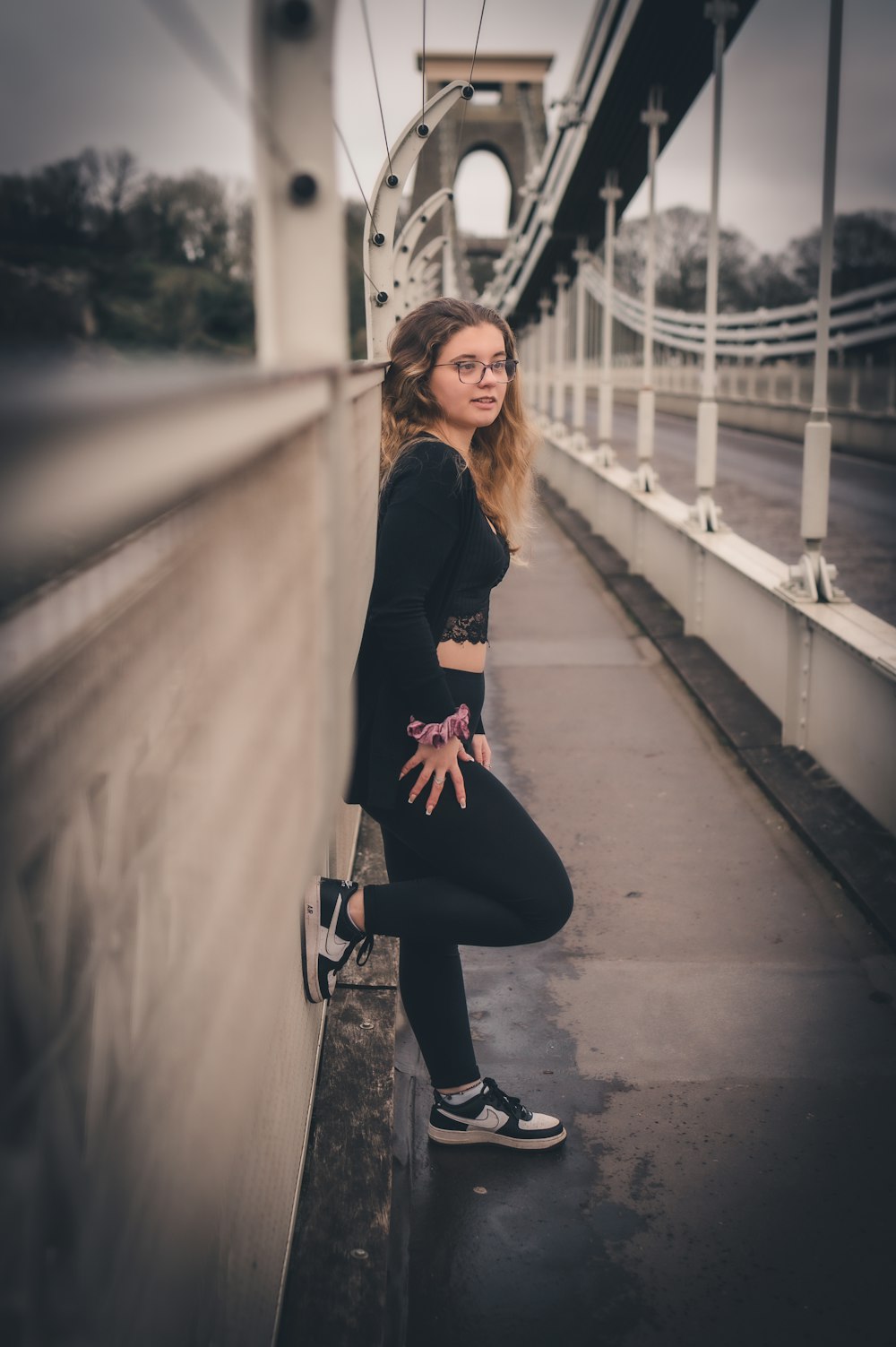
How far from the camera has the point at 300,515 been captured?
3.47 feet

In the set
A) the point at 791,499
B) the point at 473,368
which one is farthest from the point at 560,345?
the point at 473,368

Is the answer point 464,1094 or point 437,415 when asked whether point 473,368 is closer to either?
point 437,415

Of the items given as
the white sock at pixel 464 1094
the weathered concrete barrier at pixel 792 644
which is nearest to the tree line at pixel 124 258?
the white sock at pixel 464 1094

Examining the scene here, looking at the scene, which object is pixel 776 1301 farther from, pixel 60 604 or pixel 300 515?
pixel 60 604

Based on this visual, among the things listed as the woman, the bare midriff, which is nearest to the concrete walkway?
the woman

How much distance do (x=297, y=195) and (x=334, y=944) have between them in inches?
65.0

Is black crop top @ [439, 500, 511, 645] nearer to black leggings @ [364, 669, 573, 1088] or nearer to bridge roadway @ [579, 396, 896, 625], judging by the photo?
black leggings @ [364, 669, 573, 1088]

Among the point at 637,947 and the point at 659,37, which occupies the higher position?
the point at 659,37

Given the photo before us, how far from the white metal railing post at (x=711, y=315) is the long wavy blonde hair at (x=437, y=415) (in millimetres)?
4788

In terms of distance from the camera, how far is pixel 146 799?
71 cm

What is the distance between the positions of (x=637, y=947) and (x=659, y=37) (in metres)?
8.58

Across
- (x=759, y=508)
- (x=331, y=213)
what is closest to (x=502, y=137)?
(x=759, y=508)

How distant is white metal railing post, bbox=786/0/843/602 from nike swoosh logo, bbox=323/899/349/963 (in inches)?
123

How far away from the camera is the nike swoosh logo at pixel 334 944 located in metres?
2.44
